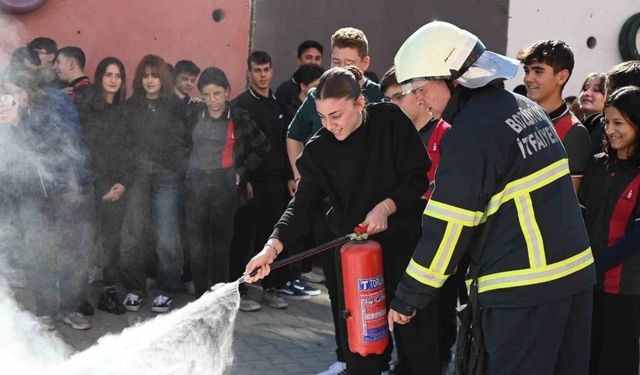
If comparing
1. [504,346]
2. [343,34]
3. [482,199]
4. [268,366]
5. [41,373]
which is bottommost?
[268,366]

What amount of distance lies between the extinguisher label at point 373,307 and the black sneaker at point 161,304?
2945 mm

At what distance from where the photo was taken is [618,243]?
14.6 ft

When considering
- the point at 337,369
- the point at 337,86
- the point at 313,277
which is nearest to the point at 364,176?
the point at 337,86

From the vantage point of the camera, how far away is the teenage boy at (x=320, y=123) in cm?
538

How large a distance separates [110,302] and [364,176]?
3.03 meters

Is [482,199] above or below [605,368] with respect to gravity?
above

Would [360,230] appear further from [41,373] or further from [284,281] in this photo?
[284,281]

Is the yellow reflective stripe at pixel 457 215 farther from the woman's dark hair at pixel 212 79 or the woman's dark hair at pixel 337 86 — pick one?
the woman's dark hair at pixel 212 79

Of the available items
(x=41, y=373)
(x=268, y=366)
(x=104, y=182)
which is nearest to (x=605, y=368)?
(x=268, y=366)

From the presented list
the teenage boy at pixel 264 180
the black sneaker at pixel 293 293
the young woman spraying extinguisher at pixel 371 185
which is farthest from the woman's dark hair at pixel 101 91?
the young woman spraying extinguisher at pixel 371 185

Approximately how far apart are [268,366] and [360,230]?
1813 millimetres

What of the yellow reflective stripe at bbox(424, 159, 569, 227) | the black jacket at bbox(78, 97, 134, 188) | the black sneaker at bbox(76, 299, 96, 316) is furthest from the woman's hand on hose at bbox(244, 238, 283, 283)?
the black jacket at bbox(78, 97, 134, 188)

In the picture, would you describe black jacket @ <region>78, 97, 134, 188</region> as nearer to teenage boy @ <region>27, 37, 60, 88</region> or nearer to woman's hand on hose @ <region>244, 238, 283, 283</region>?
teenage boy @ <region>27, 37, 60, 88</region>

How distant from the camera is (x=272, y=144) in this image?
25.2 feet
